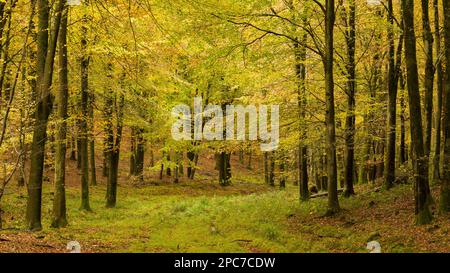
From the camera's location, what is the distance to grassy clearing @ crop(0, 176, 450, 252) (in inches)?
447

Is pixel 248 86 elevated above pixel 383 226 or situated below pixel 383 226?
above

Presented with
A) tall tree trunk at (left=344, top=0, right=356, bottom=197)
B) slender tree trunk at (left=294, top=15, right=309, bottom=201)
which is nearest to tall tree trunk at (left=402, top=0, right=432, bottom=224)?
tall tree trunk at (left=344, top=0, right=356, bottom=197)

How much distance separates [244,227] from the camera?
15383 mm

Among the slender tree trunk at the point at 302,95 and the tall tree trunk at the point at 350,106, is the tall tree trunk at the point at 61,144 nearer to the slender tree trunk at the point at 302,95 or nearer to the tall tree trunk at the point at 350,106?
the slender tree trunk at the point at 302,95

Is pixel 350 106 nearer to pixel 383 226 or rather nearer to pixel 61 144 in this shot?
pixel 383 226

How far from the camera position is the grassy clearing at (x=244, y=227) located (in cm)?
1134

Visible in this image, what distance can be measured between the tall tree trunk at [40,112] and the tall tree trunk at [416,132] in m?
9.97

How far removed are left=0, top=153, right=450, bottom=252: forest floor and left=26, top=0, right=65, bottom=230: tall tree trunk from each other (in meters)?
0.81

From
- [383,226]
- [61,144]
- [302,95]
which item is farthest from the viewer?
[302,95]

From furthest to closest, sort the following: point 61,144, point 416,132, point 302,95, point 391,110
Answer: point 302,95
point 391,110
point 61,144
point 416,132

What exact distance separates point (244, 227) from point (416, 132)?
6515 millimetres

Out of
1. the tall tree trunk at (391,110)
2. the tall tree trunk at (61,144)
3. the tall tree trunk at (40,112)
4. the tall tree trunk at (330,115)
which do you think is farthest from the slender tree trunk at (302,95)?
the tall tree trunk at (40,112)

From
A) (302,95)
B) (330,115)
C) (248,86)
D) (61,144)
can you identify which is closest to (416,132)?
(330,115)
